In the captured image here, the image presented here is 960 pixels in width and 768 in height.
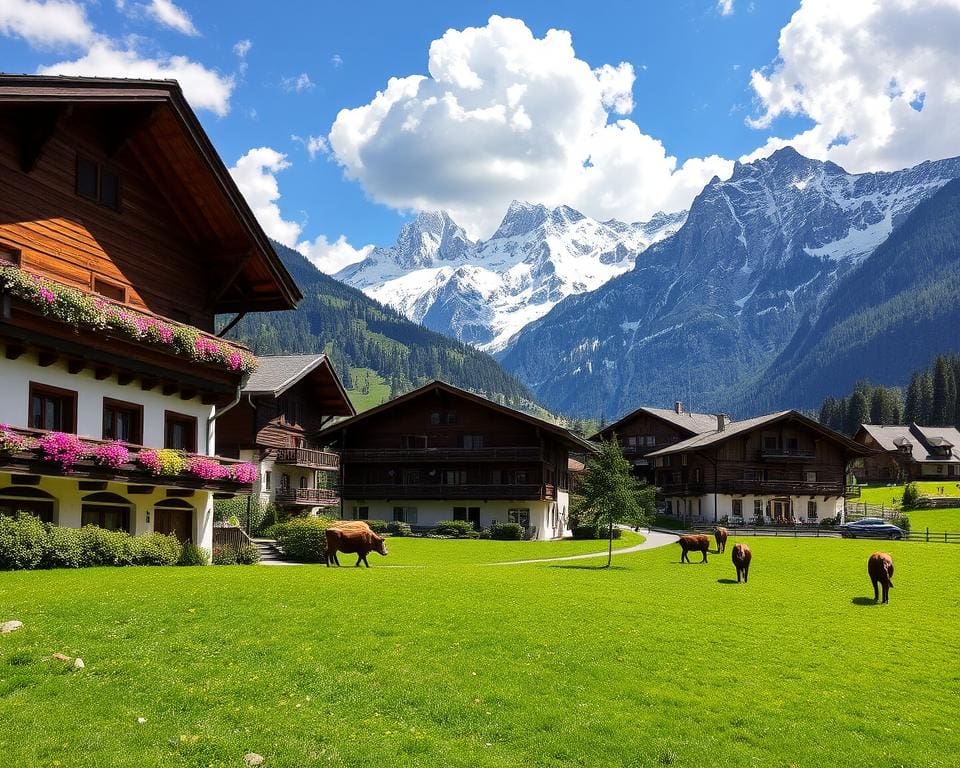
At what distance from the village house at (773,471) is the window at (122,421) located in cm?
6164

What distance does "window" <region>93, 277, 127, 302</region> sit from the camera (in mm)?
26297

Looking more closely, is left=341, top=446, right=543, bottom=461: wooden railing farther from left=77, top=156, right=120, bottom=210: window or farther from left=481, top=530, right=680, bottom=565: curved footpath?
left=77, top=156, right=120, bottom=210: window

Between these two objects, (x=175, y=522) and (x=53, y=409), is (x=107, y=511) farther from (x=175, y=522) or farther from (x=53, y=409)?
(x=53, y=409)

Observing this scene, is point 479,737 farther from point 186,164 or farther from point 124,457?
point 186,164

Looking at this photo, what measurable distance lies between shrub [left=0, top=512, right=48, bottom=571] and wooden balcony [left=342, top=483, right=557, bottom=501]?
43370mm

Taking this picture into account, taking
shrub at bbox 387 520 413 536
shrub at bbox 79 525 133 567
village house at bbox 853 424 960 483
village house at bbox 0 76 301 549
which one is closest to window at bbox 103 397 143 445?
village house at bbox 0 76 301 549

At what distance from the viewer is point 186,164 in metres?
28.6

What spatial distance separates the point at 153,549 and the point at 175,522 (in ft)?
15.1

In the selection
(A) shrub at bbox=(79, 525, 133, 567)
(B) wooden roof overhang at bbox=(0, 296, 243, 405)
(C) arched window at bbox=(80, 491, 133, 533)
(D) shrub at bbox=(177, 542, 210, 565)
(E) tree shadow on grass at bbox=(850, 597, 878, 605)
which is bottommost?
(E) tree shadow on grass at bbox=(850, 597, 878, 605)

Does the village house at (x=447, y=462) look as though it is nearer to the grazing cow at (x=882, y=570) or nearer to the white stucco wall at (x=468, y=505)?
the white stucco wall at (x=468, y=505)

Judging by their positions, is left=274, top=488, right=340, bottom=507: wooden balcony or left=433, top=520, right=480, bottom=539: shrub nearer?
left=274, top=488, right=340, bottom=507: wooden balcony

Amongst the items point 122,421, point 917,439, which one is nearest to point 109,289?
point 122,421

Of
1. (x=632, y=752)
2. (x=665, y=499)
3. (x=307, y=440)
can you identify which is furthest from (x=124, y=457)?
(x=665, y=499)

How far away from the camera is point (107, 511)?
26.9 meters
